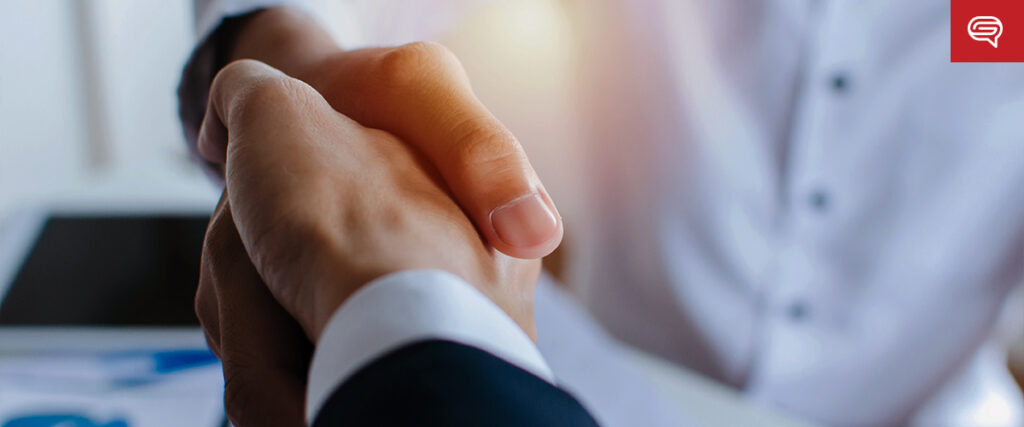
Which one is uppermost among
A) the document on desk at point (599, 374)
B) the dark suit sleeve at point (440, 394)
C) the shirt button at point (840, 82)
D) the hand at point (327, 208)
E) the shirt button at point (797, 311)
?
the hand at point (327, 208)

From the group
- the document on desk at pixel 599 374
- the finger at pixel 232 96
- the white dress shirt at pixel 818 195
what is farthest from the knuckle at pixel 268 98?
the white dress shirt at pixel 818 195

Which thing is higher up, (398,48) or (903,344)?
(398,48)

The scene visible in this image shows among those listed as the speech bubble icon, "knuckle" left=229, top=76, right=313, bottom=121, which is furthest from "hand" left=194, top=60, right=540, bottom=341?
the speech bubble icon

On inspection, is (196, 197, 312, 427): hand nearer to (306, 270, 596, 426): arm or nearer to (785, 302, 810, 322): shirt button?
(306, 270, 596, 426): arm

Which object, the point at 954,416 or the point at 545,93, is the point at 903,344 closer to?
the point at 954,416

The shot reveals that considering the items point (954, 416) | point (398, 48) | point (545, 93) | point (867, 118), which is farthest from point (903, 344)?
point (398, 48)

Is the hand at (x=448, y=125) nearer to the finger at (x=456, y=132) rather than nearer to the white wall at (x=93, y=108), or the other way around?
the finger at (x=456, y=132)
